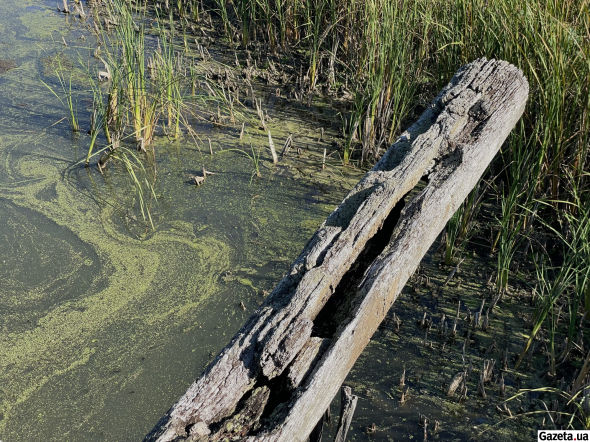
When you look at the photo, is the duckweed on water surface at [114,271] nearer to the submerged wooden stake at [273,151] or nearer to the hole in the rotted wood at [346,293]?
the submerged wooden stake at [273,151]

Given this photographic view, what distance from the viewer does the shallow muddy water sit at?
1.96 metres

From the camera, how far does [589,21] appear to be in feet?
8.23

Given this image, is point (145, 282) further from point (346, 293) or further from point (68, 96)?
point (68, 96)

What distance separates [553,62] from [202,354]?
1852 mm

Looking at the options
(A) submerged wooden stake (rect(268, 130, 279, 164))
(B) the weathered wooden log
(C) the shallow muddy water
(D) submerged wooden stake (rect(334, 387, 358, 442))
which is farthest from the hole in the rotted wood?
(A) submerged wooden stake (rect(268, 130, 279, 164))

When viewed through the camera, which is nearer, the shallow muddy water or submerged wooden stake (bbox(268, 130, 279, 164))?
the shallow muddy water

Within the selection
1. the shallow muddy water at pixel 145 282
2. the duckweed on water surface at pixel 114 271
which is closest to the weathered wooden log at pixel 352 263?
the shallow muddy water at pixel 145 282

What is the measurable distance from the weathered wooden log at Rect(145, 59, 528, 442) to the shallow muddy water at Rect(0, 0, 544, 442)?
1.89 feet

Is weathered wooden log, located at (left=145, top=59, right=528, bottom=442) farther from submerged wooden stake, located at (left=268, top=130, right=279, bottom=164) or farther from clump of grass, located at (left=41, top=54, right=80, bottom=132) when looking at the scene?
clump of grass, located at (left=41, top=54, right=80, bottom=132)

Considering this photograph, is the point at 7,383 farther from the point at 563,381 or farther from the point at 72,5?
the point at 72,5

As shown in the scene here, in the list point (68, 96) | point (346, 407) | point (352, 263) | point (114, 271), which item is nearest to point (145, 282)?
point (114, 271)

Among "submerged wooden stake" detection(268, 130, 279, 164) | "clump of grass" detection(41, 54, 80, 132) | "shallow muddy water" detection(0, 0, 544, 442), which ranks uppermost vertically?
"clump of grass" detection(41, 54, 80, 132)

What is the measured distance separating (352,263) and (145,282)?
1111 mm

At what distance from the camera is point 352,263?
1705mm
